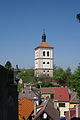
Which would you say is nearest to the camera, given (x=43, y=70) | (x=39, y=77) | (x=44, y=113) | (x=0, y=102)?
(x=0, y=102)

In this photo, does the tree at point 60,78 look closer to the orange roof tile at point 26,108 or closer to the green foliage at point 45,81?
the green foliage at point 45,81

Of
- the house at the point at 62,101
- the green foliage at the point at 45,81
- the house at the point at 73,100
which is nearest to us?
the house at the point at 73,100

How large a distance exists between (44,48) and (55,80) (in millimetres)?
18264

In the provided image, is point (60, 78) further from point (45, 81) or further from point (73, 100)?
point (73, 100)

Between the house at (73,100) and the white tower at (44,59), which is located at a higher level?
the white tower at (44,59)

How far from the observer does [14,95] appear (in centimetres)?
834

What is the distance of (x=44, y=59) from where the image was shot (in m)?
112

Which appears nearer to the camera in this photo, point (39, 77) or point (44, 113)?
point (44, 113)

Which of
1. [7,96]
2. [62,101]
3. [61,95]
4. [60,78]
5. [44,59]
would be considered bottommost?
[62,101]

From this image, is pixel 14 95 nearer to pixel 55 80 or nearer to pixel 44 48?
pixel 55 80

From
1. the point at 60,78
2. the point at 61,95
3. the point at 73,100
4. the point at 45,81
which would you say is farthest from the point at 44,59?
the point at 73,100

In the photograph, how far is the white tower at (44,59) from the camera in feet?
359

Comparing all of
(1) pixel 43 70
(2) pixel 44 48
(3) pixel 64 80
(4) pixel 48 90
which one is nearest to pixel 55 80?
(3) pixel 64 80

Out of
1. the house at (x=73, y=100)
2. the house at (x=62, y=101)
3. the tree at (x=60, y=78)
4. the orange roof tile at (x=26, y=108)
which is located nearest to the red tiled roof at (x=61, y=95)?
the house at (x=62, y=101)
